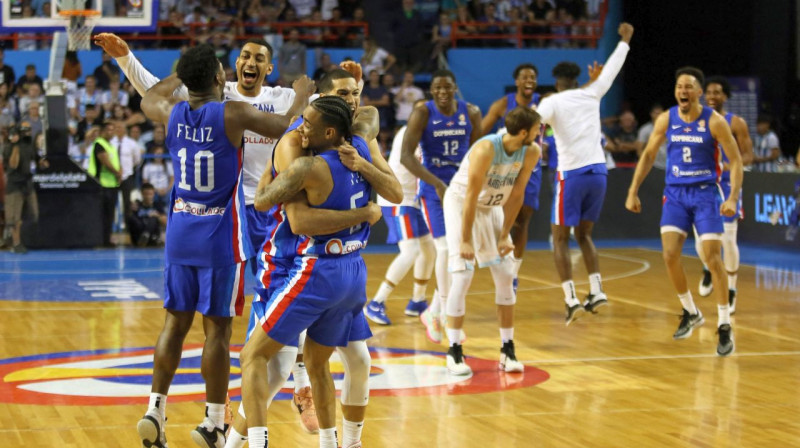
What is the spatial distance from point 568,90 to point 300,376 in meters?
5.32

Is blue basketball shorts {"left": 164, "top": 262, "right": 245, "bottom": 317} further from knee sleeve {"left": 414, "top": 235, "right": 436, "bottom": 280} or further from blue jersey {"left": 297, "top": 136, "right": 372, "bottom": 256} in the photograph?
knee sleeve {"left": 414, "top": 235, "right": 436, "bottom": 280}

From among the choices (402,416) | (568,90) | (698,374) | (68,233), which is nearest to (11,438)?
(402,416)

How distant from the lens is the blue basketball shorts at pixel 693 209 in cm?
940

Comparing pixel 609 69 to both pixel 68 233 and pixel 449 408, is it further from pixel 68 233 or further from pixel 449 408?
pixel 68 233

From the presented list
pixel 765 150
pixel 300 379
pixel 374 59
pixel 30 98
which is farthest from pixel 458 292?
pixel 374 59

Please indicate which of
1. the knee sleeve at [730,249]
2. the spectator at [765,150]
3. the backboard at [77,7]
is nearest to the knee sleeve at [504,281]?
the knee sleeve at [730,249]

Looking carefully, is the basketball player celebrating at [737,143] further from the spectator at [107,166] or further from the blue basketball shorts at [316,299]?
the spectator at [107,166]

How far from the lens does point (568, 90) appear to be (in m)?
11.1

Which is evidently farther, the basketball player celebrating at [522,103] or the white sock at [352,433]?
the basketball player celebrating at [522,103]

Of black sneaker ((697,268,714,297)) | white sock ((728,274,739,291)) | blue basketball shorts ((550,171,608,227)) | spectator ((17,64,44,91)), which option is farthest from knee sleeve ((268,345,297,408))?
spectator ((17,64,44,91))

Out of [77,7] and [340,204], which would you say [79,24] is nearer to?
[77,7]

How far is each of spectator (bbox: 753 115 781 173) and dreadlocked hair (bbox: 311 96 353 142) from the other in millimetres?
14026

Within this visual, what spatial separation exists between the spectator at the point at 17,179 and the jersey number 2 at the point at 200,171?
11.2 meters

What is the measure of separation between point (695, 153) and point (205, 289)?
5032 mm
